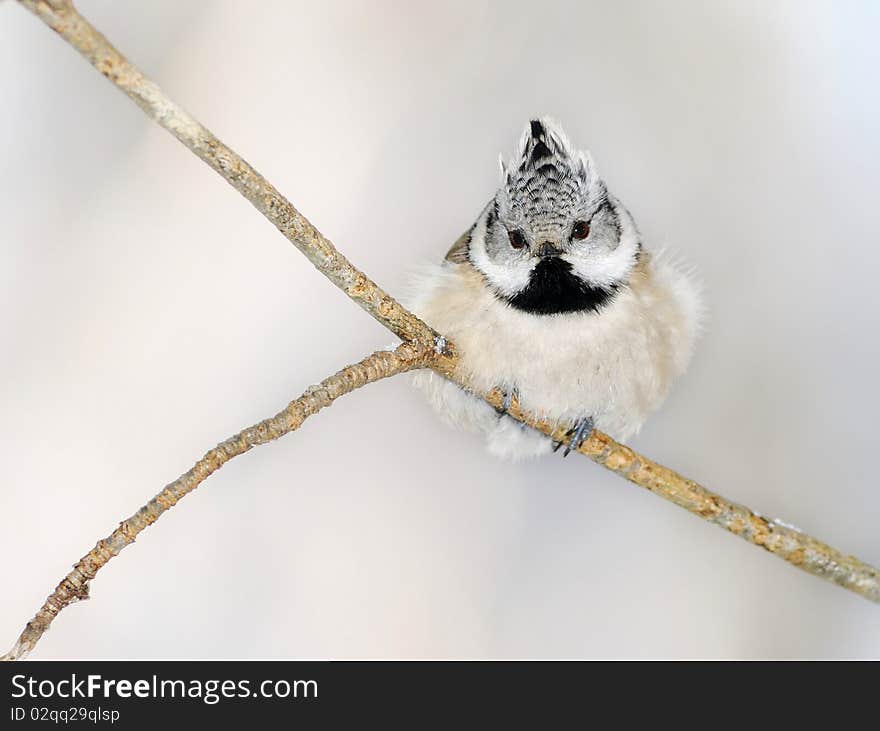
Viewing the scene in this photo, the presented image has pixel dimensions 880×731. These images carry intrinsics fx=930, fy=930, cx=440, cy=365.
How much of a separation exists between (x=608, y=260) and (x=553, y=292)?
27 centimetres

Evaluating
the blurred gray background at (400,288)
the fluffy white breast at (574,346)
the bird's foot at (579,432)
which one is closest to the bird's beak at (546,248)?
the fluffy white breast at (574,346)

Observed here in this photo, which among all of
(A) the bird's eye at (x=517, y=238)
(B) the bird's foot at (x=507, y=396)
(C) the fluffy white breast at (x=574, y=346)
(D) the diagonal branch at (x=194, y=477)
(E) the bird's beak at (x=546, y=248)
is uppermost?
(A) the bird's eye at (x=517, y=238)

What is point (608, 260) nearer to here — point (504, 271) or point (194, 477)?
point (504, 271)

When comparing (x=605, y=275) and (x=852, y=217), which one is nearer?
(x=605, y=275)

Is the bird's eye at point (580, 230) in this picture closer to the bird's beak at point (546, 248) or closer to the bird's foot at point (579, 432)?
the bird's beak at point (546, 248)

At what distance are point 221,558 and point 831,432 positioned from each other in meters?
2.89

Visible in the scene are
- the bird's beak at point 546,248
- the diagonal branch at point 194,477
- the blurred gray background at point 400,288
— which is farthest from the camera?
the blurred gray background at point 400,288

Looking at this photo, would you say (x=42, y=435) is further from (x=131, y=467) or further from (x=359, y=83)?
(x=359, y=83)

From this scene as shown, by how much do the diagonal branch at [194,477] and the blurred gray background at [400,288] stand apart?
2.03 metres

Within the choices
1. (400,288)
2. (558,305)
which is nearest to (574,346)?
(558,305)

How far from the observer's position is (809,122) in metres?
4.33

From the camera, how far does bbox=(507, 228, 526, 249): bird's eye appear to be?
3.03 metres

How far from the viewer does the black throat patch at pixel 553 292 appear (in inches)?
118

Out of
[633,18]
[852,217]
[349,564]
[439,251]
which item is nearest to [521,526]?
[349,564]
